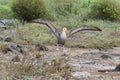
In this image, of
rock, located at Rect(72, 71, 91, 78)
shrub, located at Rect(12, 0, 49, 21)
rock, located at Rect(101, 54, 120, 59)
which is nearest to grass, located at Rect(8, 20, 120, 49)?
rock, located at Rect(101, 54, 120, 59)

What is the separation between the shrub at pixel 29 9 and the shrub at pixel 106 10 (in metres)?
2.29

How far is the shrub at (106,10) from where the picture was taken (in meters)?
20.0

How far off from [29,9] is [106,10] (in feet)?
11.0

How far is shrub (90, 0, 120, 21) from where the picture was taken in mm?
20000

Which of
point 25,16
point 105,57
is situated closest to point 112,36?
point 105,57

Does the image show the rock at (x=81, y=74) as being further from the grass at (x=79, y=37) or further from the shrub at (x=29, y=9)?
the shrub at (x=29, y=9)

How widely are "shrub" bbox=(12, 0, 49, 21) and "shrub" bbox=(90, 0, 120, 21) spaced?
7.51 ft

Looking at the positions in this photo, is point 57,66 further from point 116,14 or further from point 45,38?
point 116,14

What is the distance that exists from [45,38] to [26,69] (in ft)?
24.3

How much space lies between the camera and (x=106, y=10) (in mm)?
20188

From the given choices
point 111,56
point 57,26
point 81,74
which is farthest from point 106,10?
point 81,74

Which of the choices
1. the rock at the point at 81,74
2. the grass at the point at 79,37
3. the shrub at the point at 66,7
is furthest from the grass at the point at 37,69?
the shrub at the point at 66,7

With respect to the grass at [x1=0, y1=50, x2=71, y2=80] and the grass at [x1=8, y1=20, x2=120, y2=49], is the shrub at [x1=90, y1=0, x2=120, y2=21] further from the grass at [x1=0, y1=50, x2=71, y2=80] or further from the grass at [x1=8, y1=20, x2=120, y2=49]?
the grass at [x1=0, y1=50, x2=71, y2=80]

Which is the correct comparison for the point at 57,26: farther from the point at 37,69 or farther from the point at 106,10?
the point at 37,69
